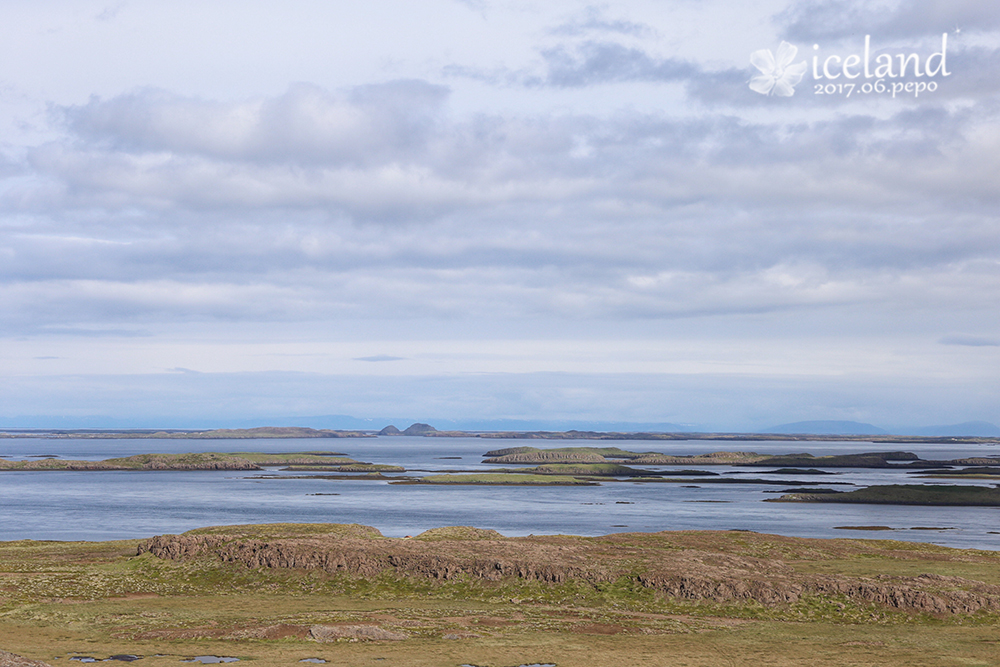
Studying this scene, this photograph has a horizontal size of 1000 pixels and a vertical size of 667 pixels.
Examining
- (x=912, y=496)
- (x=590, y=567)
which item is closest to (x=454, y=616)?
(x=590, y=567)

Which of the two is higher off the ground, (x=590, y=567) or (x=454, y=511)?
(x=590, y=567)

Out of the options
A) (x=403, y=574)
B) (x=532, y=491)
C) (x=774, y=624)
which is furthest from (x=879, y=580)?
(x=532, y=491)

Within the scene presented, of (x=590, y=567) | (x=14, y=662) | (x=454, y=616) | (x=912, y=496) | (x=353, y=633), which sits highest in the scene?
(x=14, y=662)

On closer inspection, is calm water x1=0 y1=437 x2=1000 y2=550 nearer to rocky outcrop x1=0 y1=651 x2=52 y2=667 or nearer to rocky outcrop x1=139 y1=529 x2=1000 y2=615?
rocky outcrop x1=139 y1=529 x2=1000 y2=615

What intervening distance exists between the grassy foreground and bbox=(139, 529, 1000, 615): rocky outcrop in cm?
38

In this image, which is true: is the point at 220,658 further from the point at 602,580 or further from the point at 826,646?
the point at 826,646

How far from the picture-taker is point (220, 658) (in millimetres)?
37969

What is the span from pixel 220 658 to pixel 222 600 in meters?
14.0

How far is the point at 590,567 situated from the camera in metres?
55.8

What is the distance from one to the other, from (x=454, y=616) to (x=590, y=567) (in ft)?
38.9

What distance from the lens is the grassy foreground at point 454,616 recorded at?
39.6 meters

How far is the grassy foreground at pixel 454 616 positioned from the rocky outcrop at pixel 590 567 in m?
0.38

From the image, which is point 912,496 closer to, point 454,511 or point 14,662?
point 454,511

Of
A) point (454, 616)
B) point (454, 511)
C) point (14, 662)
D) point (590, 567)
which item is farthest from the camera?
point (454, 511)
